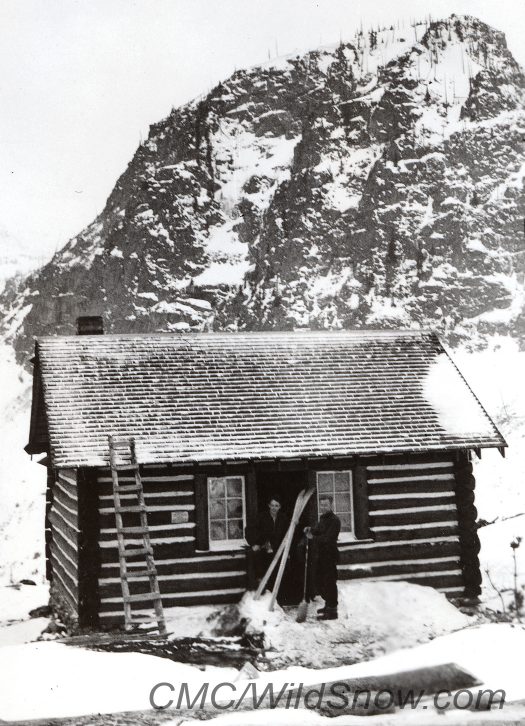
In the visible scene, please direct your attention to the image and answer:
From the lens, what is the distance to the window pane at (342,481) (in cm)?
1241

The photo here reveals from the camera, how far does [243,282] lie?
74.2 m

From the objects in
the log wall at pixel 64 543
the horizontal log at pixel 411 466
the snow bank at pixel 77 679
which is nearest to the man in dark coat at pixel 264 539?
the horizontal log at pixel 411 466

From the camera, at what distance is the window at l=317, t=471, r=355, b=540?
12.3 m

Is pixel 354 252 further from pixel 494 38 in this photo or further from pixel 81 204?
pixel 81 204

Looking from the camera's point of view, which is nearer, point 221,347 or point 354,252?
point 221,347

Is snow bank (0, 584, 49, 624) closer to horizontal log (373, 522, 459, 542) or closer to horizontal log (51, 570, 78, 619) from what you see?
horizontal log (51, 570, 78, 619)

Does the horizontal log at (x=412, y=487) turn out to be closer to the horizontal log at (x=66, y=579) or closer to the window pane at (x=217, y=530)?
the window pane at (x=217, y=530)

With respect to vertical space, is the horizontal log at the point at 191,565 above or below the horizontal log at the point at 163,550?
below

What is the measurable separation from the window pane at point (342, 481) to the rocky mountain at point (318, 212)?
51714 millimetres

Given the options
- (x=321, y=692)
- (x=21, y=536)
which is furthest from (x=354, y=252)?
(x=321, y=692)

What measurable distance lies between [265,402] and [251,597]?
11.4 feet

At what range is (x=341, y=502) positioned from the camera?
12383 mm

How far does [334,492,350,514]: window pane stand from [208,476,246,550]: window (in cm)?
171

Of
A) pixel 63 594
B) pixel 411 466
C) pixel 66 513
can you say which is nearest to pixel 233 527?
pixel 411 466
